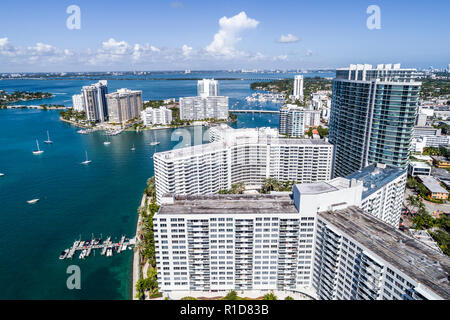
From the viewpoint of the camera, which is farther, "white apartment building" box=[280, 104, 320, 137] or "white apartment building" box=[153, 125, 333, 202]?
"white apartment building" box=[280, 104, 320, 137]

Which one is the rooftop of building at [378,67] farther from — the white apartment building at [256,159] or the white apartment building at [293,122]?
the white apartment building at [293,122]

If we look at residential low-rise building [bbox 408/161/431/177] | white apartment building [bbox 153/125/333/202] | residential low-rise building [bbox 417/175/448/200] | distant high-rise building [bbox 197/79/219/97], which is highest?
distant high-rise building [bbox 197/79/219/97]

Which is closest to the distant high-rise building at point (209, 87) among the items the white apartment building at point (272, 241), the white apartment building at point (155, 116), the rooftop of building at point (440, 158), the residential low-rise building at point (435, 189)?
the white apartment building at point (155, 116)

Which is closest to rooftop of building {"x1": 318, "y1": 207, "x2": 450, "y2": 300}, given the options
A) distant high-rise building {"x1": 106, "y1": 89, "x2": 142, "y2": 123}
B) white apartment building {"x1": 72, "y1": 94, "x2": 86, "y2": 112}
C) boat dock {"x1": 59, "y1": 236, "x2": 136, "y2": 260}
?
boat dock {"x1": 59, "y1": 236, "x2": 136, "y2": 260}

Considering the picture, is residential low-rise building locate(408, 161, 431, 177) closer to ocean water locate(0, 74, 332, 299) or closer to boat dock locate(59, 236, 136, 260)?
ocean water locate(0, 74, 332, 299)
